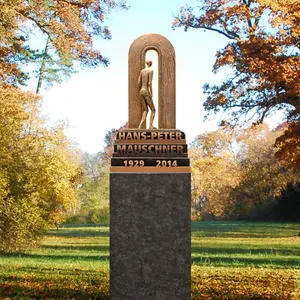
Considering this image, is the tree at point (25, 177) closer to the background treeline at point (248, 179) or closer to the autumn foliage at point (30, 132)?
the autumn foliage at point (30, 132)

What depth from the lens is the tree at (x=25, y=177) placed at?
18469mm

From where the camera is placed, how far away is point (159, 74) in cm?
941

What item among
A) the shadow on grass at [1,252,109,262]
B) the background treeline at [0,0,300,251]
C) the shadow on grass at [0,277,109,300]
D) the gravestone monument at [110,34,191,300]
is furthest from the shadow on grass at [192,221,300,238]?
the gravestone monument at [110,34,191,300]

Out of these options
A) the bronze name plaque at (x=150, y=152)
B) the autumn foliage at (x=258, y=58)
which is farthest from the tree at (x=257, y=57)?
the bronze name plaque at (x=150, y=152)

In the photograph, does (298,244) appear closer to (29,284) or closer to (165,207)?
(29,284)

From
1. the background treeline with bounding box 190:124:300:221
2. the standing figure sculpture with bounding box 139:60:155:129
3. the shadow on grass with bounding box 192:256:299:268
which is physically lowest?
the shadow on grass with bounding box 192:256:299:268

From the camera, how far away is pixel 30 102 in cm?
2905

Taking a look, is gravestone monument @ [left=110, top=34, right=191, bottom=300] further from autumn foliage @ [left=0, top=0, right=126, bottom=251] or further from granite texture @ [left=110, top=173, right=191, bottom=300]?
autumn foliage @ [left=0, top=0, right=126, bottom=251]

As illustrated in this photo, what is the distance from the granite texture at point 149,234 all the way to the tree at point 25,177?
9830mm

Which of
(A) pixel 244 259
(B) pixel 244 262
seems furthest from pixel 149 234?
(A) pixel 244 259

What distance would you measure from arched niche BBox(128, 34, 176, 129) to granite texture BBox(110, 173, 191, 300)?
52.9 inches

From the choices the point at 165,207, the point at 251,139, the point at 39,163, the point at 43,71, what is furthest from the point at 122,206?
the point at 251,139

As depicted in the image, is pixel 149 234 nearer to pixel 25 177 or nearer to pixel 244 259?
pixel 244 259

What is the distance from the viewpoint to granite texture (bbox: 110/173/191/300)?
8375 mm
